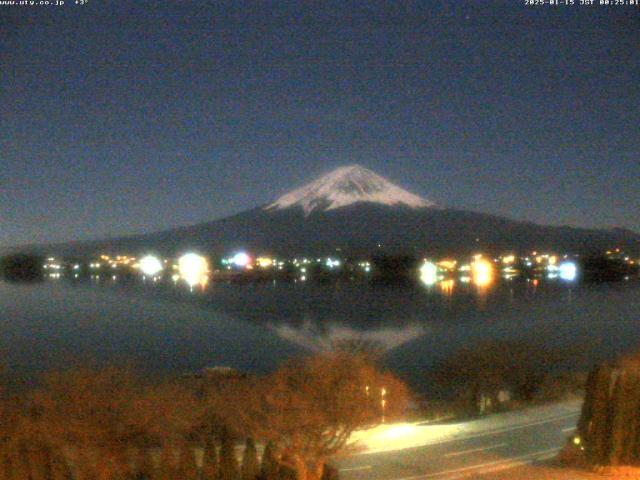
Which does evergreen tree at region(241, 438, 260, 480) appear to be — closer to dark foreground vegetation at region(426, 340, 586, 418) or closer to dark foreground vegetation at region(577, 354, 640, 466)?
dark foreground vegetation at region(577, 354, 640, 466)

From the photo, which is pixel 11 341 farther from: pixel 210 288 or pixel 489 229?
pixel 489 229

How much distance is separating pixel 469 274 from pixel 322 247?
37.4 feet

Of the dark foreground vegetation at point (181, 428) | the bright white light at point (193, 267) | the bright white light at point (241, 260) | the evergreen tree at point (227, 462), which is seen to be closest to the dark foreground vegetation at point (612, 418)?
the dark foreground vegetation at point (181, 428)

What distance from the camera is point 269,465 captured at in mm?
6531

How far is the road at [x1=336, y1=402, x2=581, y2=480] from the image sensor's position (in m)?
7.84

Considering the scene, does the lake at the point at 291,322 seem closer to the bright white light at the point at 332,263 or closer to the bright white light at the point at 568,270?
A: the bright white light at the point at 568,270

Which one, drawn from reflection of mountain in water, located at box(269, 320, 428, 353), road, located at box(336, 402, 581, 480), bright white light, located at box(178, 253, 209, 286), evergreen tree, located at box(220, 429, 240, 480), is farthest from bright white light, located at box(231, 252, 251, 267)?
evergreen tree, located at box(220, 429, 240, 480)

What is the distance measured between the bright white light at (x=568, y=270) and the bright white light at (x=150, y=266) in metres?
21.7

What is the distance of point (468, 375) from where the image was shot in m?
14.9

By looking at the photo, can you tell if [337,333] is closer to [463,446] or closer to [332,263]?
[463,446]

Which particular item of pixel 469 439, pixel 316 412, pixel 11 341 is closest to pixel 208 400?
pixel 316 412

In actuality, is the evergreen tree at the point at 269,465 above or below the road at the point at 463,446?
above

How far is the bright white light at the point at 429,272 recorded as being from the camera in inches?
1534

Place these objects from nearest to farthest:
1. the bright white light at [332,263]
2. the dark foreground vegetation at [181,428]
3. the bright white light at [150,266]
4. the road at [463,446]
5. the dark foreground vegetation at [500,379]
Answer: the dark foreground vegetation at [181,428] < the road at [463,446] < the dark foreground vegetation at [500,379] < the bright white light at [332,263] < the bright white light at [150,266]
